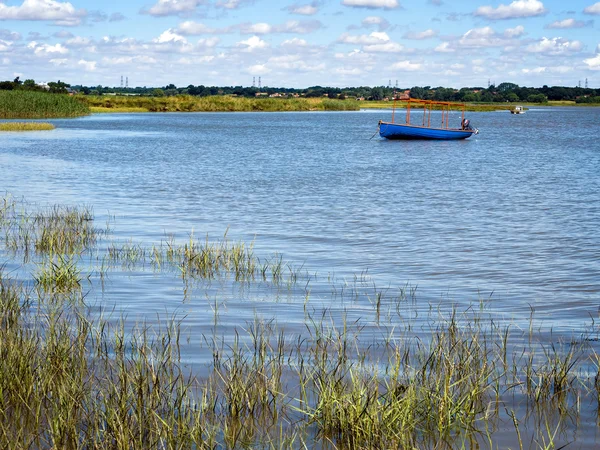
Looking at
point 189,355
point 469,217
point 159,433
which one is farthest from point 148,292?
point 469,217

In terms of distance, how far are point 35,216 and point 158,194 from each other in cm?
807

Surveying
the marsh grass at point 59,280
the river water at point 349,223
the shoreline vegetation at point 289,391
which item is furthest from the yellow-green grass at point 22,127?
the shoreline vegetation at point 289,391

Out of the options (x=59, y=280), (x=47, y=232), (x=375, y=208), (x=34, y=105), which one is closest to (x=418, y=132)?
(x=375, y=208)

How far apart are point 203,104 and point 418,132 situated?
90265 mm

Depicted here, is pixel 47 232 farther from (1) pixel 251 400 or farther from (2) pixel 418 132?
(2) pixel 418 132

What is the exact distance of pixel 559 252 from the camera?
16.5 metres

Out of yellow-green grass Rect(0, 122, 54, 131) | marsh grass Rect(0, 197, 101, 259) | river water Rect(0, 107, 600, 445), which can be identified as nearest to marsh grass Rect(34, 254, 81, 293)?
river water Rect(0, 107, 600, 445)

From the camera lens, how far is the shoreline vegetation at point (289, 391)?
585 cm

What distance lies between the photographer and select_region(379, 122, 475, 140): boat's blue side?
61.6m

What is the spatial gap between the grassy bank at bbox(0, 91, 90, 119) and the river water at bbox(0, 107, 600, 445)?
28877 millimetres

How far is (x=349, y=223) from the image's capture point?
20500mm

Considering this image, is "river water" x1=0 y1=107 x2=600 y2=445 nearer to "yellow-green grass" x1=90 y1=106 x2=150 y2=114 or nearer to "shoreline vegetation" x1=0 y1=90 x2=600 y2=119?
"shoreline vegetation" x1=0 y1=90 x2=600 y2=119

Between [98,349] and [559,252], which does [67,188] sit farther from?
[98,349]

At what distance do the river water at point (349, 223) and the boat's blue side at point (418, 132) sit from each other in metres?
11.1
